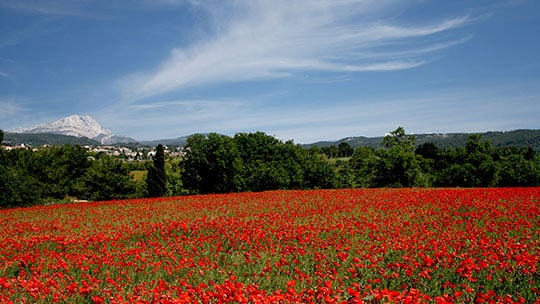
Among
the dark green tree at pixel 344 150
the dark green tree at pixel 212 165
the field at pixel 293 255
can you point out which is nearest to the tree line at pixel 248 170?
the dark green tree at pixel 212 165

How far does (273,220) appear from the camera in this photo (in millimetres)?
13719

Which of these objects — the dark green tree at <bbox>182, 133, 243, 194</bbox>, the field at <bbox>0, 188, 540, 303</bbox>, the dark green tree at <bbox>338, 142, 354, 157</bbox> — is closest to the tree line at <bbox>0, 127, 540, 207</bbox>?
the dark green tree at <bbox>182, 133, 243, 194</bbox>

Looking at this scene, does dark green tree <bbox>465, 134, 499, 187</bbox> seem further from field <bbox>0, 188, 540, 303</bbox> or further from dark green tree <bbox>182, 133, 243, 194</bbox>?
dark green tree <bbox>182, 133, 243, 194</bbox>

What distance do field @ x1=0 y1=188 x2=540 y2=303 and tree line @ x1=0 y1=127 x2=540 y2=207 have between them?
21270 millimetres

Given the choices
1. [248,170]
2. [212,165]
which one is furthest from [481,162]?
[212,165]

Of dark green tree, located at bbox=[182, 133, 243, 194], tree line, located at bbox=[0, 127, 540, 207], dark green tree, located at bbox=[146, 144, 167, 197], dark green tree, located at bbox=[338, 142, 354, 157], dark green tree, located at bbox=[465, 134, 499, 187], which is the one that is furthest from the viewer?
dark green tree, located at bbox=[338, 142, 354, 157]

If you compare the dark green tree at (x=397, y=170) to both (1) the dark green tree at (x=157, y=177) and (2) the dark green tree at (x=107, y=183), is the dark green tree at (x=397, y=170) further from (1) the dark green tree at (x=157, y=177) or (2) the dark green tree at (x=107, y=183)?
(2) the dark green tree at (x=107, y=183)

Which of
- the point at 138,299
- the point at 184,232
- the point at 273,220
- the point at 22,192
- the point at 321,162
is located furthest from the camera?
the point at 321,162

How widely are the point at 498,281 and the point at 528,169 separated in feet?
147

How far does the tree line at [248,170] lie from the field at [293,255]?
21.3m

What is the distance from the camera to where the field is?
5.64m

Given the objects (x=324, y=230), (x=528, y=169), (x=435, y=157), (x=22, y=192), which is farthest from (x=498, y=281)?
(x=435, y=157)

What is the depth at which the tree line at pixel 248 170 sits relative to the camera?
132 feet

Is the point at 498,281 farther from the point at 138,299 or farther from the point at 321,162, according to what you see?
the point at 321,162
